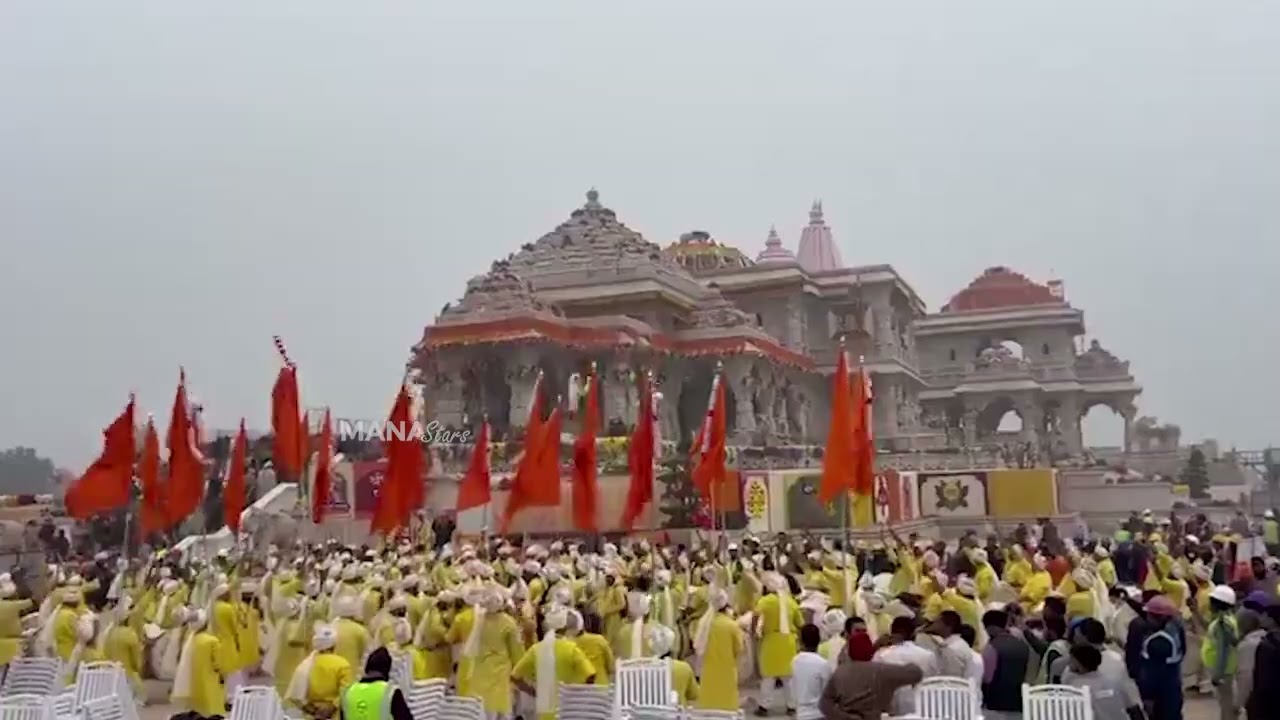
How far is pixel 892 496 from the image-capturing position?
87.1 ft

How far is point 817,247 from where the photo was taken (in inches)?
2057

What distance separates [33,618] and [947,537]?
2272 centimetres

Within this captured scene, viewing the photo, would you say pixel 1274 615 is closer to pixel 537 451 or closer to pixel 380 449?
pixel 537 451

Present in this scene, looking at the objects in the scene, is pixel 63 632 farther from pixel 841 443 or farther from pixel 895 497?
pixel 895 497

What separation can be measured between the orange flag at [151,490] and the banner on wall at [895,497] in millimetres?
15164

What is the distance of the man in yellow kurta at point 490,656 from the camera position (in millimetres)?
8492

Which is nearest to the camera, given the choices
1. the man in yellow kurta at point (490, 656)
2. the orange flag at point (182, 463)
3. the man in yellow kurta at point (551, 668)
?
the man in yellow kurta at point (551, 668)

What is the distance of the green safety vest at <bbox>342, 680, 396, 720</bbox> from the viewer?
552 centimetres

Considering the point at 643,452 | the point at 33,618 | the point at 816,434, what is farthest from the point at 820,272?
the point at 33,618

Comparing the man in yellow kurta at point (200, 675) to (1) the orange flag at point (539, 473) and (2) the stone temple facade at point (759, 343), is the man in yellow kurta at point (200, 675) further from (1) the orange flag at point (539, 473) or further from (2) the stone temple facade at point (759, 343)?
(2) the stone temple facade at point (759, 343)

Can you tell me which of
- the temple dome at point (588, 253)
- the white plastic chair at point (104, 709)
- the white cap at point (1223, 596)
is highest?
the temple dome at point (588, 253)

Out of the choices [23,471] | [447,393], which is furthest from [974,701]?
[23,471]

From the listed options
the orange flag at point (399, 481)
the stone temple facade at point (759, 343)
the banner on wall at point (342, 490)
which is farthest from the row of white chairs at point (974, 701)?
the banner on wall at point (342, 490)

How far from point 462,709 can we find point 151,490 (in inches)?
378
